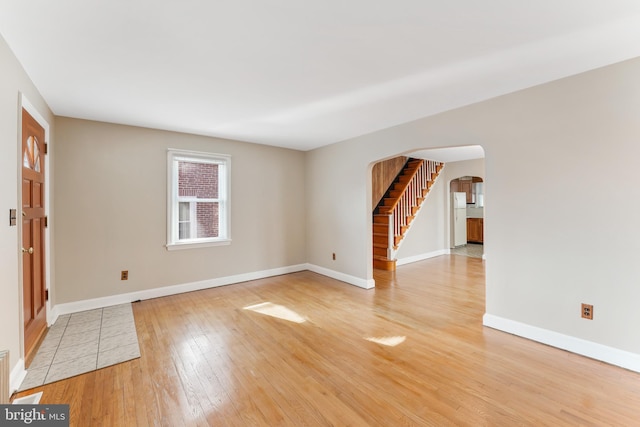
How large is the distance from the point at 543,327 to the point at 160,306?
4311 millimetres

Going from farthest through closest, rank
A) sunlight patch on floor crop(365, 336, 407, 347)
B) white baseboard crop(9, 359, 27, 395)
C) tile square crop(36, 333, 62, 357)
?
sunlight patch on floor crop(365, 336, 407, 347), tile square crop(36, 333, 62, 357), white baseboard crop(9, 359, 27, 395)

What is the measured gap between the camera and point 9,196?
1.94 metres

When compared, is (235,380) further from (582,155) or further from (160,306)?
(582,155)

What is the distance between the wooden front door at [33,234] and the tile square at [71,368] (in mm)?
343

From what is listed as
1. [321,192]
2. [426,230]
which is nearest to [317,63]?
[321,192]

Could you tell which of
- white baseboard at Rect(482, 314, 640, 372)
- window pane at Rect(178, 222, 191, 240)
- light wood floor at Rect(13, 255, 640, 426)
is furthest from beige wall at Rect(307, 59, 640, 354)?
window pane at Rect(178, 222, 191, 240)

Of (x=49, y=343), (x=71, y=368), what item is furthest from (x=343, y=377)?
(x=49, y=343)

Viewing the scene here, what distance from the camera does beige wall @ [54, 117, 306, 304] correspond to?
3449 millimetres

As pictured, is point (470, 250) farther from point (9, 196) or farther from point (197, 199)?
point (9, 196)

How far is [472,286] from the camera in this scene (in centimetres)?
445

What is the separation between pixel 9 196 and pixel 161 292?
246cm

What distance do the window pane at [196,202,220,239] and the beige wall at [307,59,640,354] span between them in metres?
3.43

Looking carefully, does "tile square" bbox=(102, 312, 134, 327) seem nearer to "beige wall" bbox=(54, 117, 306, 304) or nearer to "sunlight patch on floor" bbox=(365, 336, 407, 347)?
"beige wall" bbox=(54, 117, 306, 304)

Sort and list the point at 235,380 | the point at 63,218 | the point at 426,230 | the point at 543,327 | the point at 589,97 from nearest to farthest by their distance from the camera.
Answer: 1. the point at 235,380
2. the point at 589,97
3. the point at 543,327
4. the point at 63,218
5. the point at 426,230
